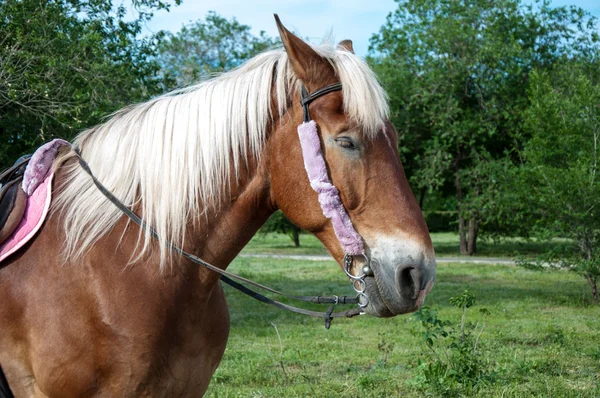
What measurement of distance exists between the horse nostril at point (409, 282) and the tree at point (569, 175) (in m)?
8.36

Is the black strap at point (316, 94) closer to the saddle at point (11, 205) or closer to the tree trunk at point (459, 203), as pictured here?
the saddle at point (11, 205)

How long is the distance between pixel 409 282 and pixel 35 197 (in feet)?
4.76

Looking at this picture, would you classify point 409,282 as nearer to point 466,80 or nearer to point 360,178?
point 360,178

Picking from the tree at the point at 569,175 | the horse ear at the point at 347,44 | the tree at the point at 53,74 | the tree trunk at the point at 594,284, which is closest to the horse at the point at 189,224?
the horse ear at the point at 347,44

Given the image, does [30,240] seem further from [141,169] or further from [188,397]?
[188,397]

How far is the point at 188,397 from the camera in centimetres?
217

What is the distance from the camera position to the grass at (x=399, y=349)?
479 cm

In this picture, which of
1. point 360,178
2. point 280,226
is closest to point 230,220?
point 360,178

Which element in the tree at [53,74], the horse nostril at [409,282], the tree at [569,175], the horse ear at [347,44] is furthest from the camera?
the tree at [569,175]

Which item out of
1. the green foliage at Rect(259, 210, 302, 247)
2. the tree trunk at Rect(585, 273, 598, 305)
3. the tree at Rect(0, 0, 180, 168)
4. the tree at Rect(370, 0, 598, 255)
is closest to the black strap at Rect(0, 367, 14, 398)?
the tree at Rect(0, 0, 180, 168)

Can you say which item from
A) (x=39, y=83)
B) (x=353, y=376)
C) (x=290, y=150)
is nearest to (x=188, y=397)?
(x=290, y=150)

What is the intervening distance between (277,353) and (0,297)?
15.1ft

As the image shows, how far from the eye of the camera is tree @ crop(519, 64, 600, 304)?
9.47 m

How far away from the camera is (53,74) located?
7332mm
